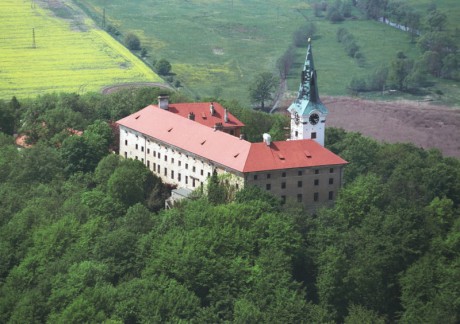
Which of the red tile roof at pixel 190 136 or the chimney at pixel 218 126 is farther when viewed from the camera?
the chimney at pixel 218 126

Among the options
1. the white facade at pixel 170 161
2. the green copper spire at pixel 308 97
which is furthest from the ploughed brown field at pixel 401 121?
the white facade at pixel 170 161

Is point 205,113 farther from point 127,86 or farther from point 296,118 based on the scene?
→ point 127,86

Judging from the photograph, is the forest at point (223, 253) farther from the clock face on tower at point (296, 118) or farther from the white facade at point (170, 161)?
the clock face on tower at point (296, 118)

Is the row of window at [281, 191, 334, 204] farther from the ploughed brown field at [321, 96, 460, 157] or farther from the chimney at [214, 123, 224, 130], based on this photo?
the ploughed brown field at [321, 96, 460, 157]

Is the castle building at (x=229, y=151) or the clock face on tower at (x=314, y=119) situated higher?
the clock face on tower at (x=314, y=119)

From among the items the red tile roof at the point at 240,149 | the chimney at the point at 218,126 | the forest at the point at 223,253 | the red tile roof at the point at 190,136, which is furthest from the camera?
the chimney at the point at 218,126

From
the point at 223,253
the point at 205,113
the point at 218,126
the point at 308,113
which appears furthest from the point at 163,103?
the point at 223,253
